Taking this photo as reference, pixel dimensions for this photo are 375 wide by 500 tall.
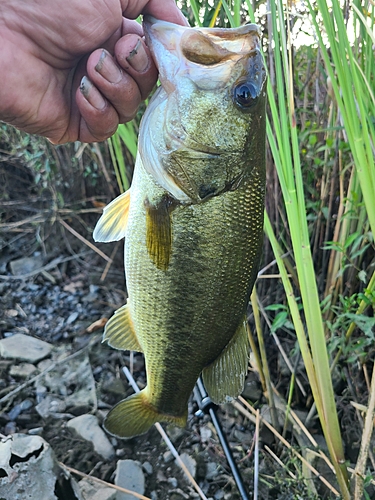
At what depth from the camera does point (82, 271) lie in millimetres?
3709

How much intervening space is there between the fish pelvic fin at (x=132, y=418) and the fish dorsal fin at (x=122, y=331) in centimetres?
19

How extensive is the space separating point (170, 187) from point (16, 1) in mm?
768

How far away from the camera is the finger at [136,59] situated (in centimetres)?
126

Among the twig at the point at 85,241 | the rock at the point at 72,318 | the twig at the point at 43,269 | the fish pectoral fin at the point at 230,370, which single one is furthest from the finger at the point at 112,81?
the twig at the point at 43,269

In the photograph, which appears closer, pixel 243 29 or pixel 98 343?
pixel 243 29

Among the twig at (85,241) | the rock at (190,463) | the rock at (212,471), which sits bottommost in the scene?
the rock at (212,471)

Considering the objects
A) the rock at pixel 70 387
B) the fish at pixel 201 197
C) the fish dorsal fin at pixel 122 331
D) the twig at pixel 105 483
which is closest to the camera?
the fish at pixel 201 197

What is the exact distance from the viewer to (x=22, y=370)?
2795 mm

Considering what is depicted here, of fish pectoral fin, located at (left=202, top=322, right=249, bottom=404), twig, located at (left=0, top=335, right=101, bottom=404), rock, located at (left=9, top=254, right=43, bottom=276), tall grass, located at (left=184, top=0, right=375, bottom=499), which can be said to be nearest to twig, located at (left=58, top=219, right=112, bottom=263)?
rock, located at (left=9, top=254, right=43, bottom=276)

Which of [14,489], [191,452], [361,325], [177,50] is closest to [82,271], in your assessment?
[191,452]

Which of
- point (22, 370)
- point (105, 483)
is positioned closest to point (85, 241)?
point (22, 370)

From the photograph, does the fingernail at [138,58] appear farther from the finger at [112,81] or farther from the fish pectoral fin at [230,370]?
the fish pectoral fin at [230,370]

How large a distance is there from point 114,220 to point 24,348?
180 cm

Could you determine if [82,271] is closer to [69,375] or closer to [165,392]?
[69,375]
